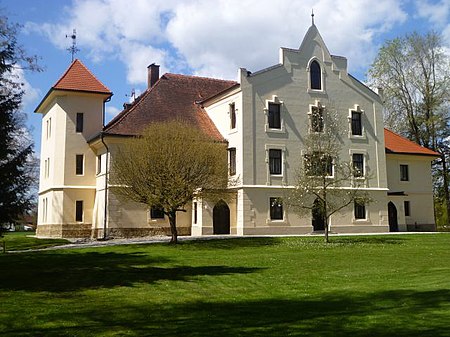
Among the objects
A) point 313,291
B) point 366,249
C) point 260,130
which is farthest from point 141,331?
point 260,130

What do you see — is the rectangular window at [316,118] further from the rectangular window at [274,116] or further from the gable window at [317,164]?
the gable window at [317,164]

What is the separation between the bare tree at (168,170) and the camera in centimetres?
2573

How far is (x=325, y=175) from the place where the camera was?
28609 mm

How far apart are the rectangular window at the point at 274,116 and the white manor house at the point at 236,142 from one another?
0.08m

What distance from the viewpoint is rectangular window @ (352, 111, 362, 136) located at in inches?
1551

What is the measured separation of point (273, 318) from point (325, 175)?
2015 cm

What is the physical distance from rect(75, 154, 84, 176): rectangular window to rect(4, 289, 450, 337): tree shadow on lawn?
27458 mm

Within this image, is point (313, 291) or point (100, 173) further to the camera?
point (100, 173)

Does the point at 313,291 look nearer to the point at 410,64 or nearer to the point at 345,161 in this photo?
the point at 345,161

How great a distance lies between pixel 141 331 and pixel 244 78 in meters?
28.5

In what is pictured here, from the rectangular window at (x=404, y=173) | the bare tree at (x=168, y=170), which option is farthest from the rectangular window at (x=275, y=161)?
the rectangular window at (x=404, y=173)

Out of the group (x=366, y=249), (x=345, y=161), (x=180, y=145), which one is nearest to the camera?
(x=366, y=249)

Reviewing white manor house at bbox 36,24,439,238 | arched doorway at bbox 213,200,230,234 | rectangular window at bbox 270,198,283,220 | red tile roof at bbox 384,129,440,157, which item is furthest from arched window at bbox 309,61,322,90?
arched doorway at bbox 213,200,230,234

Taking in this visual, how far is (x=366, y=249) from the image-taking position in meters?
23.8
